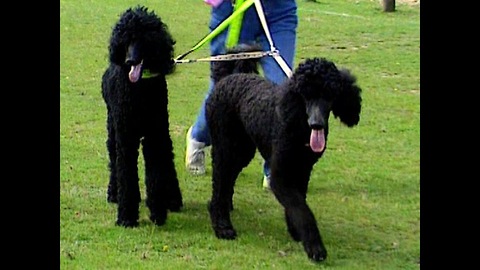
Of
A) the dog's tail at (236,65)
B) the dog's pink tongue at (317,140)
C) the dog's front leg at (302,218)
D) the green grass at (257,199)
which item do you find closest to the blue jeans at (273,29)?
the dog's tail at (236,65)

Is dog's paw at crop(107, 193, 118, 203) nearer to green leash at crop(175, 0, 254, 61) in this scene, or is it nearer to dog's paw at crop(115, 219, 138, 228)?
dog's paw at crop(115, 219, 138, 228)

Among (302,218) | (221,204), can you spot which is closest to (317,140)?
(302,218)

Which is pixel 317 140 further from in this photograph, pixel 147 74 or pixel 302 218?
pixel 147 74

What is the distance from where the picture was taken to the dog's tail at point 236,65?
20.9ft

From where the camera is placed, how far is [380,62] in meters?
13.9

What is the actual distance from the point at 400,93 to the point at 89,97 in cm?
400

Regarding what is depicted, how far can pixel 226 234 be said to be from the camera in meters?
6.09

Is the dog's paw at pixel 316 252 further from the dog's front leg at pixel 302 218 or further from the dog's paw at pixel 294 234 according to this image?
the dog's paw at pixel 294 234

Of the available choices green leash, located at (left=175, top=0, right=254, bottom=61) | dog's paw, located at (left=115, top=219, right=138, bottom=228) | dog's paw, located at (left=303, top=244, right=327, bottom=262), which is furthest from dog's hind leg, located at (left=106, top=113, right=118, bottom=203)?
dog's paw, located at (left=303, top=244, right=327, bottom=262)

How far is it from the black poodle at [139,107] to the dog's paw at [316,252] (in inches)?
49.9

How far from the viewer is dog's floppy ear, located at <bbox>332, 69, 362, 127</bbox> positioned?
546cm

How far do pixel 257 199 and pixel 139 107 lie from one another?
57.1 inches

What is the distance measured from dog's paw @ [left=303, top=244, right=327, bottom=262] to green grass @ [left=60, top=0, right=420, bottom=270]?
6cm
